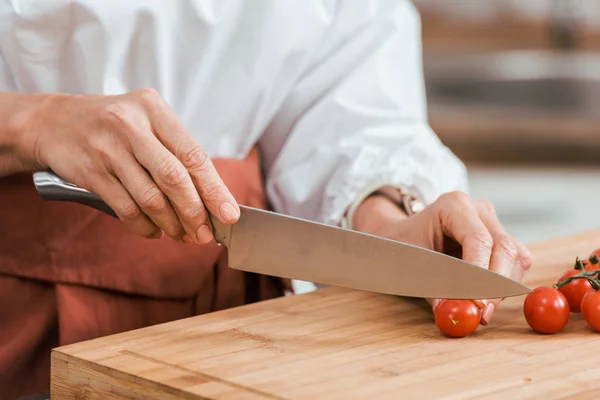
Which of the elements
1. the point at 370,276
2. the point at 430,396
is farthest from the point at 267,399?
the point at 370,276

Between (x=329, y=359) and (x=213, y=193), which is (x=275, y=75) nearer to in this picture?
(x=213, y=193)

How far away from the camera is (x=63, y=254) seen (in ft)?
3.11

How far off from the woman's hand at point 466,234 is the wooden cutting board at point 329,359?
0.05 metres

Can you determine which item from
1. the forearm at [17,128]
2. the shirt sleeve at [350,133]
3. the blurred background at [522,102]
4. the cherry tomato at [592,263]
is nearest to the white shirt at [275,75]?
the shirt sleeve at [350,133]

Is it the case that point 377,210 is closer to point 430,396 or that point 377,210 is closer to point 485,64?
point 430,396

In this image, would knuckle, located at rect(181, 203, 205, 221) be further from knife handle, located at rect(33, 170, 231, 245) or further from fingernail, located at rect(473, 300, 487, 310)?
fingernail, located at rect(473, 300, 487, 310)

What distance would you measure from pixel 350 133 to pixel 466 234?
10.7 inches

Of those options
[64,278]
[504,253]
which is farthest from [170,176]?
[504,253]

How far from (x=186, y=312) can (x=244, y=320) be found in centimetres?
17

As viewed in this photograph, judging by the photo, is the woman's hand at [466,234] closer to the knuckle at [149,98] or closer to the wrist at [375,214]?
the wrist at [375,214]

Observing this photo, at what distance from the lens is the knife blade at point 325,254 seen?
83cm

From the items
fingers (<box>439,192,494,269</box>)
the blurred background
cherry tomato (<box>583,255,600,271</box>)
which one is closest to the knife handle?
Result: fingers (<box>439,192,494,269</box>)

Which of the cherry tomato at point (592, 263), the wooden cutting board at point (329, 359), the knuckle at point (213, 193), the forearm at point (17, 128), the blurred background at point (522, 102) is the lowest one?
the wooden cutting board at point (329, 359)

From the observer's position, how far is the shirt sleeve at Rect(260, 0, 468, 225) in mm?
1076
